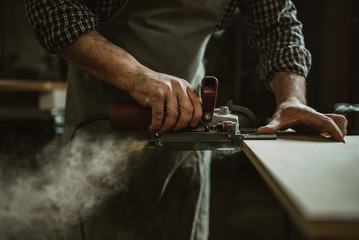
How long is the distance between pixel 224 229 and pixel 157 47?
166cm

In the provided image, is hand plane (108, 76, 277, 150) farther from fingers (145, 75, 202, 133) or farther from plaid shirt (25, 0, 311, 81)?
plaid shirt (25, 0, 311, 81)

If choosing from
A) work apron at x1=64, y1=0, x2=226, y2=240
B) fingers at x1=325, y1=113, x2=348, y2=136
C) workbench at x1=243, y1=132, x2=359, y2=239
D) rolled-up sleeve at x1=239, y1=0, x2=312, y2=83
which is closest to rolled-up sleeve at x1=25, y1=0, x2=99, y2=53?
work apron at x1=64, y1=0, x2=226, y2=240

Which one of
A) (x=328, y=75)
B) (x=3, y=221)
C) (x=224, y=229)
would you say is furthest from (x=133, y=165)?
(x=328, y=75)

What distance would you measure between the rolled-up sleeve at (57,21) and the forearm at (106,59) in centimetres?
2

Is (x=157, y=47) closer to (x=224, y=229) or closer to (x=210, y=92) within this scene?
(x=210, y=92)

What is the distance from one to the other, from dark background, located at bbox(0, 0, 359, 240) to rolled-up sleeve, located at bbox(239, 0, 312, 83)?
0.77 metres

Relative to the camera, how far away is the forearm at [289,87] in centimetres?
101

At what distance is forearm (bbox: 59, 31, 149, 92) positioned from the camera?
0.84 metres

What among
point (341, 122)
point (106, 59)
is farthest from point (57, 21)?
point (341, 122)

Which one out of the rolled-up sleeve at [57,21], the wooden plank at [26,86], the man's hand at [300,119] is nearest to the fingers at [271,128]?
the man's hand at [300,119]

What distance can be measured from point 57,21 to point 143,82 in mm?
327

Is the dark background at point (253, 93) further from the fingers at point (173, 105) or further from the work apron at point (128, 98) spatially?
the fingers at point (173, 105)

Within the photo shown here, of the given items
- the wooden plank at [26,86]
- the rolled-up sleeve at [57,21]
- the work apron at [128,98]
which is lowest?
the wooden plank at [26,86]

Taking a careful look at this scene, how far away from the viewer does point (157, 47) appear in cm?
109
